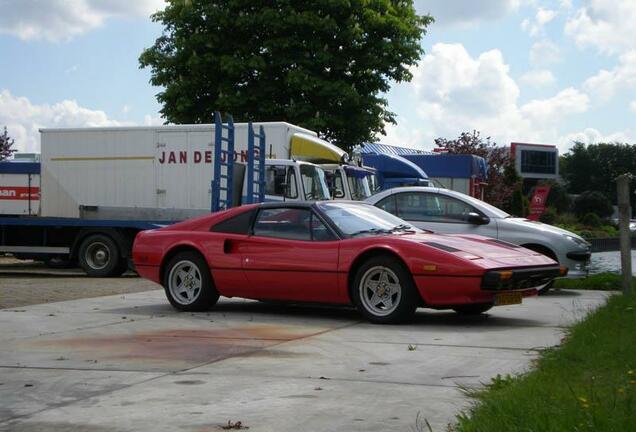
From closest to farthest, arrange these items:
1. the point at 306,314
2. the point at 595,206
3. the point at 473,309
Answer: the point at 473,309, the point at 306,314, the point at 595,206

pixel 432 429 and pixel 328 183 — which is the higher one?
pixel 328 183

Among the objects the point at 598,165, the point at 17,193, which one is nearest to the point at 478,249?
the point at 17,193

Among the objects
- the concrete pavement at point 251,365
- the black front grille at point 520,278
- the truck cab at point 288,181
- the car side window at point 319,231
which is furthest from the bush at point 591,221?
the car side window at point 319,231

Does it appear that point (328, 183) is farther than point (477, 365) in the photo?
Yes

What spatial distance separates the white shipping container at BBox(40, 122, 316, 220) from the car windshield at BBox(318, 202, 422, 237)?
28.4 feet

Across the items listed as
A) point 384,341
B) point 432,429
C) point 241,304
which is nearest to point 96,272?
point 241,304

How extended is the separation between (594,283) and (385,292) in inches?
242

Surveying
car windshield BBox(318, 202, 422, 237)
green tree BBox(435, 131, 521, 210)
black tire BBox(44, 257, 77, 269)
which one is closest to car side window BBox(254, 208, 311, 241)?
car windshield BBox(318, 202, 422, 237)

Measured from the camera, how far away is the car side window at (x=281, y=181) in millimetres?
17234

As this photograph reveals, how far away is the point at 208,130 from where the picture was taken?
19625 mm

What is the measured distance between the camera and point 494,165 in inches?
1937

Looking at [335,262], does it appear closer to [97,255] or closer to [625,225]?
[625,225]

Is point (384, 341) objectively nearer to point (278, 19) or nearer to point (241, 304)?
point (241, 304)

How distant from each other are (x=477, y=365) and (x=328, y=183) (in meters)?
11.8
